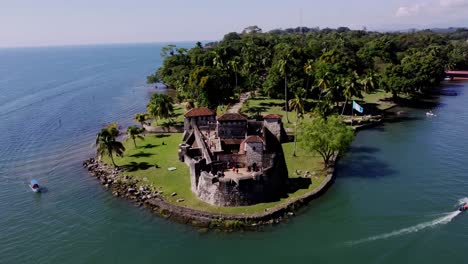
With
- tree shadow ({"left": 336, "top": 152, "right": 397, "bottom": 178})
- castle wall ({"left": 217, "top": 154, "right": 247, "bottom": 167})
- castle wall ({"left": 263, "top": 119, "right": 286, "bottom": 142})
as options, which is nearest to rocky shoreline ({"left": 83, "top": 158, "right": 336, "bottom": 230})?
tree shadow ({"left": 336, "top": 152, "right": 397, "bottom": 178})

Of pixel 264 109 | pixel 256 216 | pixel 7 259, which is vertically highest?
pixel 264 109

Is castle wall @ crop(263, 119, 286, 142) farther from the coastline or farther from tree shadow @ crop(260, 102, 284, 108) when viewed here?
tree shadow @ crop(260, 102, 284, 108)

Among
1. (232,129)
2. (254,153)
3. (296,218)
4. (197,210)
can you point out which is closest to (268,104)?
(232,129)

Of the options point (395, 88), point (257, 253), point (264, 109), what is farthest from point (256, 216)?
point (395, 88)

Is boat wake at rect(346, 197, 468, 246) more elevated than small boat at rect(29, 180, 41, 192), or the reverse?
small boat at rect(29, 180, 41, 192)

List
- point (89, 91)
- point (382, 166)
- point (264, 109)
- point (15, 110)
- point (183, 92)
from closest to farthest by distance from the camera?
1. point (382, 166)
2. point (264, 109)
3. point (183, 92)
4. point (15, 110)
5. point (89, 91)

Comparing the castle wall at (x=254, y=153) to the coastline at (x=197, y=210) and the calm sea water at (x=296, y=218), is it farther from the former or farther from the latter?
the calm sea water at (x=296, y=218)

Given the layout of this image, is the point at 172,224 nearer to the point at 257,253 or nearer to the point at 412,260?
the point at 257,253
